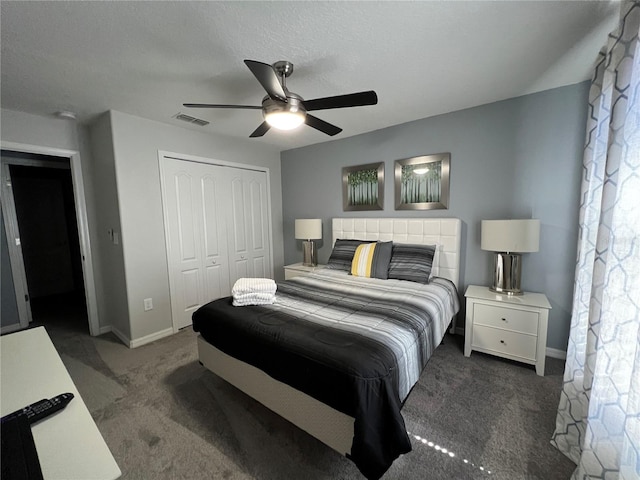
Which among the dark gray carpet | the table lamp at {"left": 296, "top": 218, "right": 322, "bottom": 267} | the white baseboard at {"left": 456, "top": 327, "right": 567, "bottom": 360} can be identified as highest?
the table lamp at {"left": 296, "top": 218, "right": 322, "bottom": 267}

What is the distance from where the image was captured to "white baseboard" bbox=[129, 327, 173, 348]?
9.35ft

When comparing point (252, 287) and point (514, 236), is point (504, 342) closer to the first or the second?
point (514, 236)

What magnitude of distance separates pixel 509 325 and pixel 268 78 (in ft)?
8.95

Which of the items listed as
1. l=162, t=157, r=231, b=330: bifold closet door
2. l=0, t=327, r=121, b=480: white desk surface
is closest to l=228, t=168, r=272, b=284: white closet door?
l=162, t=157, r=231, b=330: bifold closet door

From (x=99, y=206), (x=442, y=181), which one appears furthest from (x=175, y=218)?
(x=442, y=181)

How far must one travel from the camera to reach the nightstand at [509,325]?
Result: 2.21 m

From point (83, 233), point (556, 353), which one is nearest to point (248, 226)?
point (83, 233)

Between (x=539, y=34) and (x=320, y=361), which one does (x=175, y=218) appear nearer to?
(x=320, y=361)

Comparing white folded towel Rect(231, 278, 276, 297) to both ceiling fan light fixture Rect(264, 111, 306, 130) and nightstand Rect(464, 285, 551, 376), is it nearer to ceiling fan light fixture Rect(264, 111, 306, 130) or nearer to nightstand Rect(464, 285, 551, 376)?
ceiling fan light fixture Rect(264, 111, 306, 130)

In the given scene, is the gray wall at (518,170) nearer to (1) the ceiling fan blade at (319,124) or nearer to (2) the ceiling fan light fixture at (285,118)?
(1) the ceiling fan blade at (319,124)

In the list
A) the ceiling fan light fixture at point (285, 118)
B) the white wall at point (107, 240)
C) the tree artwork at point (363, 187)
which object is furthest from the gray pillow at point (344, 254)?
the white wall at point (107, 240)

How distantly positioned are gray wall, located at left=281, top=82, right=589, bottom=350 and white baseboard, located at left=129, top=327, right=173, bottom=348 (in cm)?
312

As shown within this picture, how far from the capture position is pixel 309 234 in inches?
152

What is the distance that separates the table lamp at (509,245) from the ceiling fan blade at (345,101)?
1644mm
